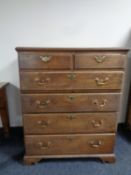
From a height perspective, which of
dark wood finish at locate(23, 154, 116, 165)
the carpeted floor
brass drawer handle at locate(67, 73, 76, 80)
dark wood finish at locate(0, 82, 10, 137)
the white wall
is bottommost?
the carpeted floor

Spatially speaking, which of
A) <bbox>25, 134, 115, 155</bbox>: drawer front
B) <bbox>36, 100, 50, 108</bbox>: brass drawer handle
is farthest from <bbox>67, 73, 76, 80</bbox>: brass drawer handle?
<bbox>25, 134, 115, 155</bbox>: drawer front

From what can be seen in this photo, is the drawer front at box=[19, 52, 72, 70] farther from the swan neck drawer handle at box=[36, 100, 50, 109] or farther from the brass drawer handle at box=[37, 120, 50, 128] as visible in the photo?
the brass drawer handle at box=[37, 120, 50, 128]

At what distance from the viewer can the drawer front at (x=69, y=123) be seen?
1.54m

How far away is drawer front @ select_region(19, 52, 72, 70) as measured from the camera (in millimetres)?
1377

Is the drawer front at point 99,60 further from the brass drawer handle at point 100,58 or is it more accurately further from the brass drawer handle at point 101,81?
the brass drawer handle at point 101,81

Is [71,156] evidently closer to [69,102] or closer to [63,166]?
[63,166]

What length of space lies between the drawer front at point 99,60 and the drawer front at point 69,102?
0.25m

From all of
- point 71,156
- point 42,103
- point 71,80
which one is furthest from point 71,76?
point 71,156

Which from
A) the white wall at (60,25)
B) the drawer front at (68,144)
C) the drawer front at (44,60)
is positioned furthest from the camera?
the white wall at (60,25)

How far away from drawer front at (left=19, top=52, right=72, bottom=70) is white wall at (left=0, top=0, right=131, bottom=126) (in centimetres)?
58

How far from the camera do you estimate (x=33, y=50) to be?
4.48 ft

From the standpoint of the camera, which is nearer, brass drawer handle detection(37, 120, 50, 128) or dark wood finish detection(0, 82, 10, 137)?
brass drawer handle detection(37, 120, 50, 128)

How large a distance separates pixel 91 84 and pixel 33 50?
0.54 meters

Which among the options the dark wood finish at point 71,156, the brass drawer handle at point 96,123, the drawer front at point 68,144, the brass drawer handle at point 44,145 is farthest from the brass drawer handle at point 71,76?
the dark wood finish at point 71,156
